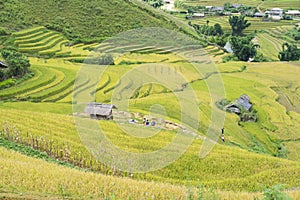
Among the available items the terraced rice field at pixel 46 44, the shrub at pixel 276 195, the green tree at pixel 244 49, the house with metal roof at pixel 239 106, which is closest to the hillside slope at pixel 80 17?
the terraced rice field at pixel 46 44

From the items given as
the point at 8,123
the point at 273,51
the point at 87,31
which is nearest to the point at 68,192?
the point at 8,123

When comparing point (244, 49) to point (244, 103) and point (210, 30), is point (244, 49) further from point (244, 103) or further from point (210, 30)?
point (244, 103)

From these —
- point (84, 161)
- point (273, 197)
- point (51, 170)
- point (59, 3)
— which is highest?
point (59, 3)

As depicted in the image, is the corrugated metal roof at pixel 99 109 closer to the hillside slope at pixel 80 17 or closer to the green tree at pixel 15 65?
the green tree at pixel 15 65

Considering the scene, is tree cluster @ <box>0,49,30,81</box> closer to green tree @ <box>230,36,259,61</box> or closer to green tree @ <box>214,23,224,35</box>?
green tree @ <box>230,36,259,61</box>

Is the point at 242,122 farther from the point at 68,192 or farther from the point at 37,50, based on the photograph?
the point at 37,50

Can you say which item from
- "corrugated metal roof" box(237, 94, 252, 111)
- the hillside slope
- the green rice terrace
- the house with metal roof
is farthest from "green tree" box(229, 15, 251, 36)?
the house with metal roof
